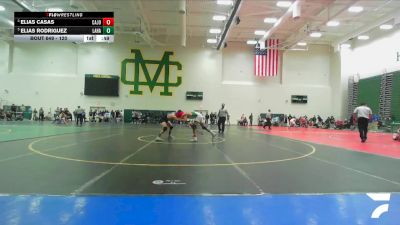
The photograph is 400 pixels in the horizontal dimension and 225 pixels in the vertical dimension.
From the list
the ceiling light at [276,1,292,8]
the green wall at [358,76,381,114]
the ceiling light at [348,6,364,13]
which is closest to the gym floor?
the ceiling light at [276,1,292,8]

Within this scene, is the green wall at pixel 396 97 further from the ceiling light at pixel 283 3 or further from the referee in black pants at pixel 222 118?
the referee in black pants at pixel 222 118

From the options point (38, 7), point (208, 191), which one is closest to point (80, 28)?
point (208, 191)

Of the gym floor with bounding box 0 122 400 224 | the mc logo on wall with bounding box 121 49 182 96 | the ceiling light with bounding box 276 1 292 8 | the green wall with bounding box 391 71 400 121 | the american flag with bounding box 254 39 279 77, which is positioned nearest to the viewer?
the gym floor with bounding box 0 122 400 224

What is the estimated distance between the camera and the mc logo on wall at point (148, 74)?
1199 inches

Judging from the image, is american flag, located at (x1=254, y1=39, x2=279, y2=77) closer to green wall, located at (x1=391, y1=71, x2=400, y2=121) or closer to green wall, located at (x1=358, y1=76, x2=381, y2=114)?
green wall, located at (x1=358, y1=76, x2=381, y2=114)

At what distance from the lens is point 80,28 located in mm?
10312

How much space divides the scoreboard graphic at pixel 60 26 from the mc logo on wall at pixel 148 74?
20.1m

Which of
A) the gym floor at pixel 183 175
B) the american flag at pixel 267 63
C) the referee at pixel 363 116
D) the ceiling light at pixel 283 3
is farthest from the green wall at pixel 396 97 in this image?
the gym floor at pixel 183 175

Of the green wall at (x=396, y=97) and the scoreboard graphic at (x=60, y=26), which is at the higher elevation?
the scoreboard graphic at (x=60, y=26)

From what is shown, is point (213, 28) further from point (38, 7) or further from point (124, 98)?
point (38, 7)

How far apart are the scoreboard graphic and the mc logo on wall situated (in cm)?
2008

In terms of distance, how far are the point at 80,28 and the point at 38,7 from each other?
43.9ft

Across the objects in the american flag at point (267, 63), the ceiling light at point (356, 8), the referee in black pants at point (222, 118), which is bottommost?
the referee in black pants at point (222, 118)

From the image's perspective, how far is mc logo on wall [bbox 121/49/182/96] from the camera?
99.9 feet
